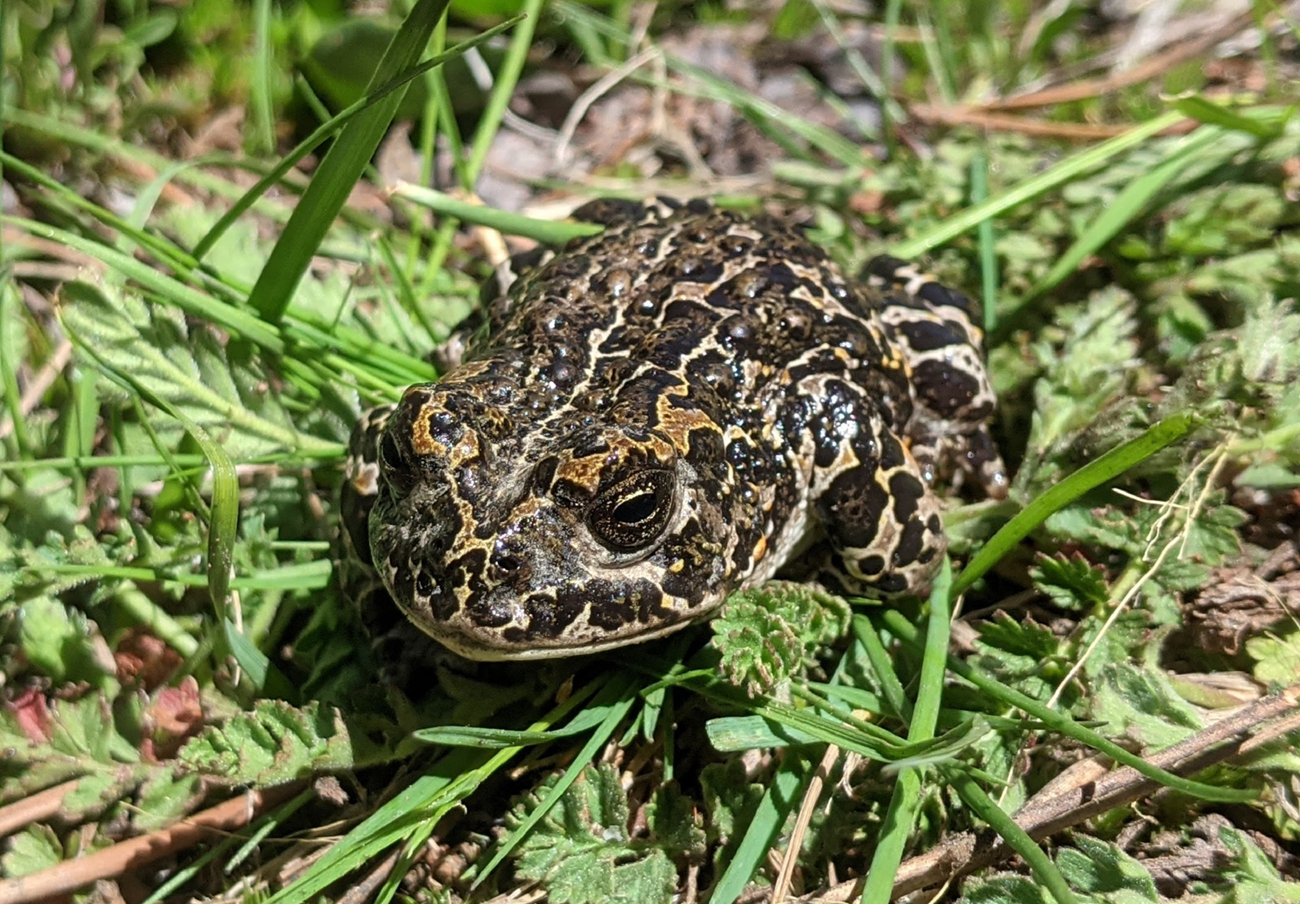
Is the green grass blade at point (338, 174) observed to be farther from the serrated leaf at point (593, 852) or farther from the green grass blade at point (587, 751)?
the serrated leaf at point (593, 852)

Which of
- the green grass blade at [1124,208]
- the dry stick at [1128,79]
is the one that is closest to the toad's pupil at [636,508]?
the green grass blade at [1124,208]

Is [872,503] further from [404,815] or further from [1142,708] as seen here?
[404,815]

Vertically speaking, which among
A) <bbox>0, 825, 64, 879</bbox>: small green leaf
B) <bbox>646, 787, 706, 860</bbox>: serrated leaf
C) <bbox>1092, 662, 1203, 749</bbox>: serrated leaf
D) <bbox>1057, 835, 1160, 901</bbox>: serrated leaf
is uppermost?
<bbox>0, 825, 64, 879</bbox>: small green leaf

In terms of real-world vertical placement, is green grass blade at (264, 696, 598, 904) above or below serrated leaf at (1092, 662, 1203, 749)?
above

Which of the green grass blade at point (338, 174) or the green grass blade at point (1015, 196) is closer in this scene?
the green grass blade at point (338, 174)

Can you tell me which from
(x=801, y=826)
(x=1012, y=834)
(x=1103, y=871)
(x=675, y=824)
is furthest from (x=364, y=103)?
(x=1103, y=871)

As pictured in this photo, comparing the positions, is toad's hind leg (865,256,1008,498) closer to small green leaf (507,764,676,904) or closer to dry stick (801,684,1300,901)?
dry stick (801,684,1300,901)

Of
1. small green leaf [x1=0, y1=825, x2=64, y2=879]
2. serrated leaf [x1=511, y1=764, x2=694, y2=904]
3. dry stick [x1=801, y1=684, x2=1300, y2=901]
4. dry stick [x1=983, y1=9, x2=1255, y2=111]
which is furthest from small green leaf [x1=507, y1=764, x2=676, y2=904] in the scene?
dry stick [x1=983, y1=9, x2=1255, y2=111]
